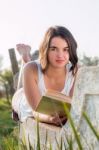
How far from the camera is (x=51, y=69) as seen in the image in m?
4.68

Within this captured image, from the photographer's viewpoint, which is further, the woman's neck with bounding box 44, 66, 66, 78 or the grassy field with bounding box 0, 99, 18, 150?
the woman's neck with bounding box 44, 66, 66, 78

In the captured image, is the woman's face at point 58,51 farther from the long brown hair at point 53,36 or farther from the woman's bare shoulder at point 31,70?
the woman's bare shoulder at point 31,70

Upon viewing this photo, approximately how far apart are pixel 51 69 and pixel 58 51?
0.48m

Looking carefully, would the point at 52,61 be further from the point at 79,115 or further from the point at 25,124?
the point at 79,115

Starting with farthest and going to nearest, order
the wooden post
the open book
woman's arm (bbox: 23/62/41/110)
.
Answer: the wooden post < woman's arm (bbox: 23/62/41/110) < the open book

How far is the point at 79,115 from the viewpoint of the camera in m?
2.94

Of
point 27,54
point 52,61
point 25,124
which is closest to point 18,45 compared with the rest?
point 27,54

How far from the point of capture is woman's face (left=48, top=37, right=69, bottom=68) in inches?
166

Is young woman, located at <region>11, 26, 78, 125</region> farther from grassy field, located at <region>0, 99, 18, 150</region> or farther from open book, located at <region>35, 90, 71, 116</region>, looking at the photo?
open book, located at <region>35, 90, 71, 116</region>

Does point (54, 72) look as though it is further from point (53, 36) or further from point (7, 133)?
point (7, 133)

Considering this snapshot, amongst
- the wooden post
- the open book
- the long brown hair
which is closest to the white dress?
the long brown hair

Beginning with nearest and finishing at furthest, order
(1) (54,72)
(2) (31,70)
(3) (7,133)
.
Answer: (3) (7,133), (2) (31,70), (1) (54,72)

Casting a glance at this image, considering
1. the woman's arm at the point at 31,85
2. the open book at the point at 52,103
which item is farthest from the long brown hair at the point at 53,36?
the open book at the point at 52,103

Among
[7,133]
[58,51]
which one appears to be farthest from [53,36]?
[7,133]
